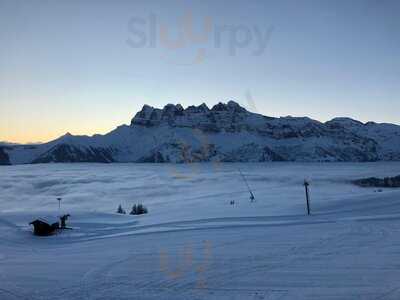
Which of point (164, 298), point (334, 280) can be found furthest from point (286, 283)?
point (164, 298)

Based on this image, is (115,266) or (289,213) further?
(289,213)

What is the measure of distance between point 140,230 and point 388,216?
8248 millimetres

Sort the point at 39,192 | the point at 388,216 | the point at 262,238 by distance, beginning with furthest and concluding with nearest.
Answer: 1. the point at 39,192
2. the point at 388,216
3. the point at 262,238

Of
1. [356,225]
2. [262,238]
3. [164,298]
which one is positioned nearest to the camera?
[164,298]

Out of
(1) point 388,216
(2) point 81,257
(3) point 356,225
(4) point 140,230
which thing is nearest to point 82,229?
(4) point 140,230

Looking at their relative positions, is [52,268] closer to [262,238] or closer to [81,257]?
[81,257]

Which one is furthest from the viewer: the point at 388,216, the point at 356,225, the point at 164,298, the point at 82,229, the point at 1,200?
the point at 1,200

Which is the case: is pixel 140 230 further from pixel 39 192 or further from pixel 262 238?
pixel 39 192

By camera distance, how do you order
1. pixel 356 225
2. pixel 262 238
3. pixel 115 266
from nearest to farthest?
pixel 115 266, pixel 262 238, pixel 356 225

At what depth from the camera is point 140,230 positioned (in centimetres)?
1625

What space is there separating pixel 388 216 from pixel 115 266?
9.62 metres

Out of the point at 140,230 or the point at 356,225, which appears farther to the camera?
the point at 140,230

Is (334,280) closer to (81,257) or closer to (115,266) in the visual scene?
(115,266)

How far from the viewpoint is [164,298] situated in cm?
793
